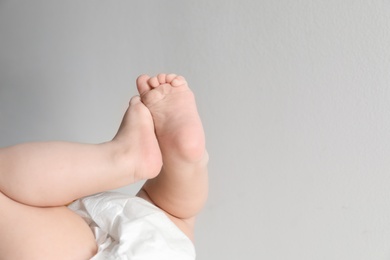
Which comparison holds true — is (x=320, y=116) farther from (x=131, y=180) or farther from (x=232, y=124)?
(x=131, y=180)

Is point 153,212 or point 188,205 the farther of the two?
point 188,205

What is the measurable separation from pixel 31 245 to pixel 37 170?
10 centimetres

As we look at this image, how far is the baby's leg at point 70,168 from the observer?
73 centimetres

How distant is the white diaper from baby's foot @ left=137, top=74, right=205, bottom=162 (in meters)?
0.10

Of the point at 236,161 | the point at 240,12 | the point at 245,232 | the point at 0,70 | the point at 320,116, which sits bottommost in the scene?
the point at 245,232

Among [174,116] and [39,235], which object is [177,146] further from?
[39,235]

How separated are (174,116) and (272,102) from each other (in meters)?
0.30

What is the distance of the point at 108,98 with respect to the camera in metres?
1.37

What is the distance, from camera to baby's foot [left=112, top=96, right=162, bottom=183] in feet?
2.61

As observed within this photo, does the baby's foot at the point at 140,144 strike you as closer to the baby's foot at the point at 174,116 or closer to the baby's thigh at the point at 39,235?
the baby's foot at the point at 174,116

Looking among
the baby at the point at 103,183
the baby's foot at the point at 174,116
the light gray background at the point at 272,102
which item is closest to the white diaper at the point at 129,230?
the baby at the point at 103,183

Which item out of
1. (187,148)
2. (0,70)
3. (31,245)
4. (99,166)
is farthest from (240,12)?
(0,70)

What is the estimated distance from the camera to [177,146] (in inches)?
32.9

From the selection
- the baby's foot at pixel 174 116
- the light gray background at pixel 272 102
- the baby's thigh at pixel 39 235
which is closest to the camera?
the baby's thigh at pixel 39 235
